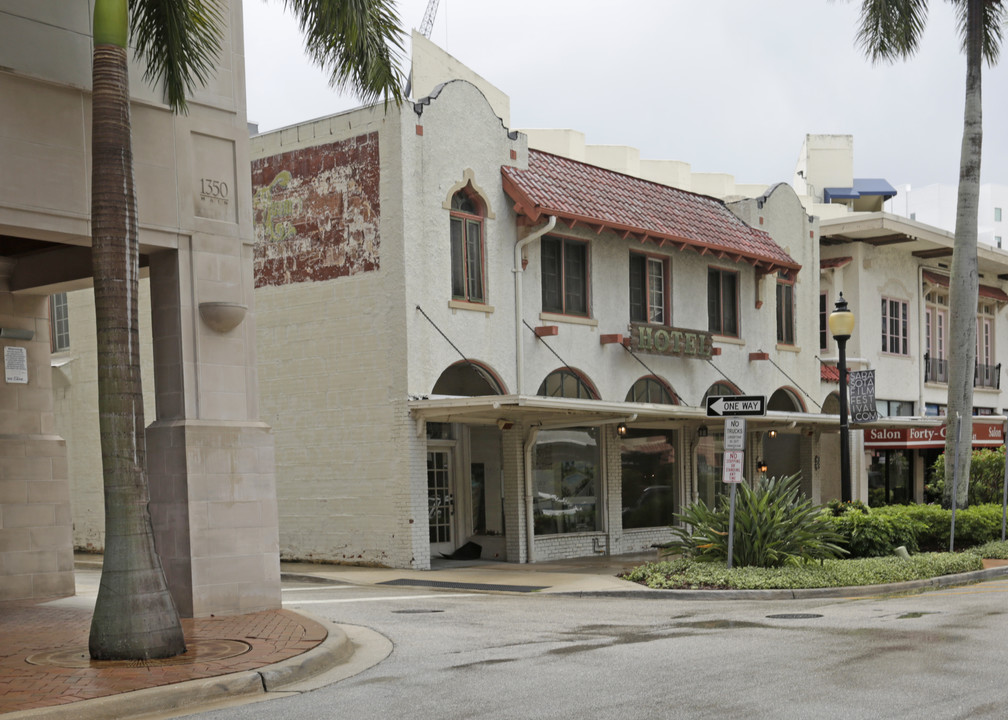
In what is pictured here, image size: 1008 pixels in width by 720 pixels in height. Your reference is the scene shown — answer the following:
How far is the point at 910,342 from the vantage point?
34.0 meters

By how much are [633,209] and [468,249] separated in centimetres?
446

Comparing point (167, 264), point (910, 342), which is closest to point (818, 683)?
point (167, 264)

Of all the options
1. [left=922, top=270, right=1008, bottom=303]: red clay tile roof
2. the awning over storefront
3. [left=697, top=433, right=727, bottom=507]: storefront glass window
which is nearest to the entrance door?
[left=697, top=433, right=727, bottom=507]: storefront glass window

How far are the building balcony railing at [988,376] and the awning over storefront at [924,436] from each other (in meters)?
5.95

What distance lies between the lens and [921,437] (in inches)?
1183

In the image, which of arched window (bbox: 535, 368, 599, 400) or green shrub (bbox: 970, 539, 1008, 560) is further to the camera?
arched window (bbox: 535, 368, 599, 400)

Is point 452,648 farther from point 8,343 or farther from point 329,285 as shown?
point 329,285

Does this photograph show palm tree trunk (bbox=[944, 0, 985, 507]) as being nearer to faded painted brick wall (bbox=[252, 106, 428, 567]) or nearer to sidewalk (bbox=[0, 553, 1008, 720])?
sidewalk (bbox=[0, 553, 1008, 720])

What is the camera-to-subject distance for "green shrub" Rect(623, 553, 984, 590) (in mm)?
15875

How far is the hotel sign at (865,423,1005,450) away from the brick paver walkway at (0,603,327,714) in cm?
2184

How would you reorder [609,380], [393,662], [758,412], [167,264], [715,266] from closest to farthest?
1. [393,662]
2. [167,264]
3. [758,412]
4. [609,380]
5. [715,266]

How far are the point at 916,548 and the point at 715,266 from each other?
9080mm

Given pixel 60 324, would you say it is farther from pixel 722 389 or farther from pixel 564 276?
pixel 722 389

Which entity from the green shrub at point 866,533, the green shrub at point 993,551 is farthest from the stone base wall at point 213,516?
the green shrub at point 993,551
